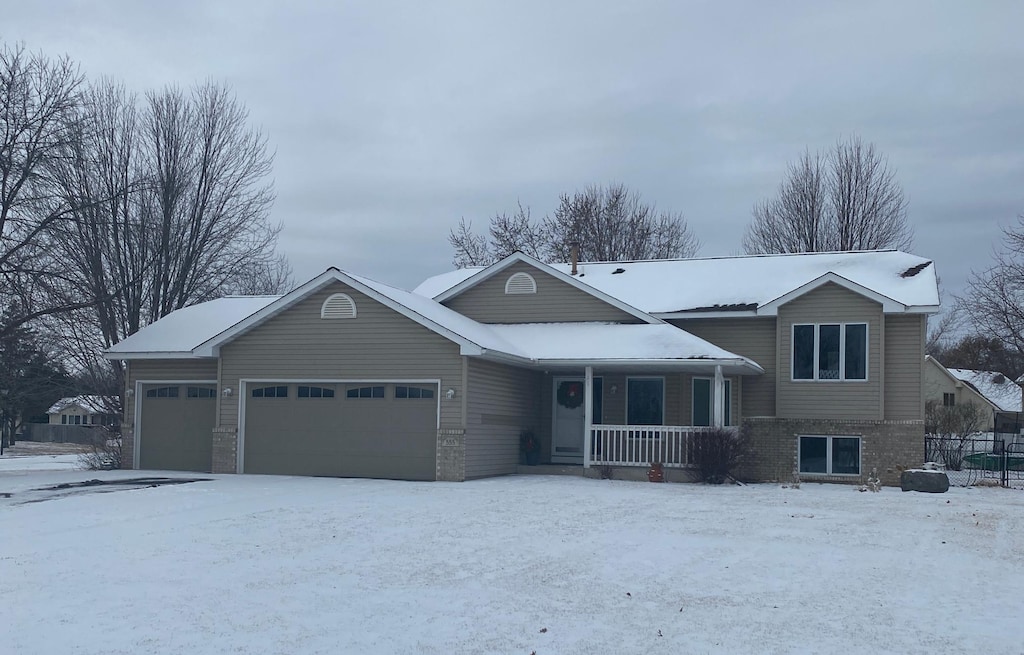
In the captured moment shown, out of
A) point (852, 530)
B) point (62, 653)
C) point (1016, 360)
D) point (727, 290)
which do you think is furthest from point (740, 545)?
point (1016, 360)

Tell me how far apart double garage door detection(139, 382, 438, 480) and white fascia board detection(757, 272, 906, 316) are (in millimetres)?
8238

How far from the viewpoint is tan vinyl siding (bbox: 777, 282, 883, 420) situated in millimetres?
22453

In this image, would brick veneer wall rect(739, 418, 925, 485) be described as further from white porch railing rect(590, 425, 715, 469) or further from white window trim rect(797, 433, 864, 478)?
white porch railing rect(590, 425, 715, 469)

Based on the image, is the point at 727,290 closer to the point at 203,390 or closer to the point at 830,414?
the point at 830,414

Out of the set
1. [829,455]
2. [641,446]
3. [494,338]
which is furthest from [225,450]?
[829,455]

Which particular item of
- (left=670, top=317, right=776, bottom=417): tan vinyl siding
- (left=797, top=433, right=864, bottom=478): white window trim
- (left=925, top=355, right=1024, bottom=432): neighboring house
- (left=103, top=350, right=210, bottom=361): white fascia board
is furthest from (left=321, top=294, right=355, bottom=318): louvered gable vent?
(left=925, top=355, right=1024, bottom=432): neighboring house

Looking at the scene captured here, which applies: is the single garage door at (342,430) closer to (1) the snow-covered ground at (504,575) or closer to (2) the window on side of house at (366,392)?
(2) the window on side of house at (366,392)

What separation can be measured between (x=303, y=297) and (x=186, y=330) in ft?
15.4

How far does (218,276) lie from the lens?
110ft

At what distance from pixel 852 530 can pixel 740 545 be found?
208cm

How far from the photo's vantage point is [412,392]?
802 inches

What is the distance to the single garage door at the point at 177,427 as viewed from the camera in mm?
22875

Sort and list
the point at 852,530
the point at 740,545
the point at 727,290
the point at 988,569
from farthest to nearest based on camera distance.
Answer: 1. the point at 727,290
2. the point at 852,530
3. the point at 740,545
4. the point at 988,569

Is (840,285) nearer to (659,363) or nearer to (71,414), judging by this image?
(659,363)
